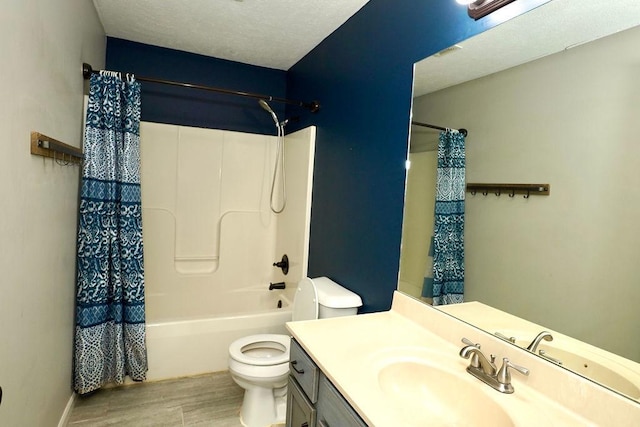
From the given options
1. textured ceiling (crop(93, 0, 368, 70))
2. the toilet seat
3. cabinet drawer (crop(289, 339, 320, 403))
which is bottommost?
the toilet seat

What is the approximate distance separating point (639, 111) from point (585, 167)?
0.59ft

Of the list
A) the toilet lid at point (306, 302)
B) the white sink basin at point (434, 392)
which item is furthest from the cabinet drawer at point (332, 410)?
the toilet lid at point (306, 302)

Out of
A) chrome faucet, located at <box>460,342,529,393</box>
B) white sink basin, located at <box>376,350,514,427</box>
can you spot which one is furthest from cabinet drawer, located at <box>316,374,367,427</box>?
chrome faucet, located at <box>460,342,529,393</box>

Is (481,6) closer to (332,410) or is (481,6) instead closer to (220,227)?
(332,410)

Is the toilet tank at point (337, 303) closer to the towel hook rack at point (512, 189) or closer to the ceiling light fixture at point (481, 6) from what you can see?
the towel hook rack at point (512, 189)

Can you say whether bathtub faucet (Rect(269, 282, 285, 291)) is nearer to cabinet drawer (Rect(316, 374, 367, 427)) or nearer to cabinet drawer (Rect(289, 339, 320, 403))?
cabinet drawer (Rect(289, 339, 320, 403))

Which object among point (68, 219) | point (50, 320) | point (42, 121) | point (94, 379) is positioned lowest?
point (94, 379)

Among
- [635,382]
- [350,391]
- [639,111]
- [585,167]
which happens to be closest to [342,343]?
[350,391]

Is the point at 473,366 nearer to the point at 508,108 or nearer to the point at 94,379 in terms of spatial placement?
the point at 508,108

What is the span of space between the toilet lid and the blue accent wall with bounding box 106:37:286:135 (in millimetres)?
1743

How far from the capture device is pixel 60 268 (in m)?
1.81

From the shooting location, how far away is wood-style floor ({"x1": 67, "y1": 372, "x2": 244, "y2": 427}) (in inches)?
80.4

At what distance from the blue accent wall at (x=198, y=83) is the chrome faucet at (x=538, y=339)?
9.14 ft

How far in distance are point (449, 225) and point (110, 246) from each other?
80.0 inches
